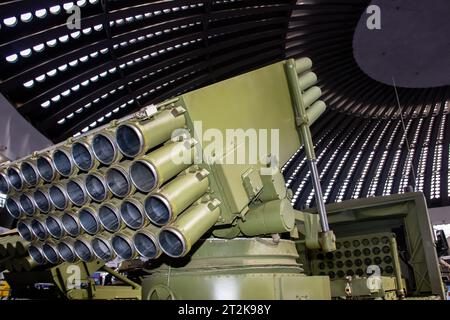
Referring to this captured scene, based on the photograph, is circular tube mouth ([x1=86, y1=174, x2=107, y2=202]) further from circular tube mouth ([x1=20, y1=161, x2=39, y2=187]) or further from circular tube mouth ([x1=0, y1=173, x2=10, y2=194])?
circular tube mouth ([x1=0, y1=173, x2=10, y2=194])

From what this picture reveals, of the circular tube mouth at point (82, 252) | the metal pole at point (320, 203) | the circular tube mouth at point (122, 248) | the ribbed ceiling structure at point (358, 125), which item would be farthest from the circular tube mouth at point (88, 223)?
the ribbed ceiling structure at point (358, 125)

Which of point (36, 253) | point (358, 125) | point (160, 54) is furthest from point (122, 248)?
point (358, 125)

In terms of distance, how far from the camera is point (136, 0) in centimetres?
1180

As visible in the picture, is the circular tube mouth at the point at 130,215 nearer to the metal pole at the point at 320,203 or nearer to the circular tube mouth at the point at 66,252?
the circular tube mouth at the point at 66,252

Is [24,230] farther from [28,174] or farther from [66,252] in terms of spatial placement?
[28,174]

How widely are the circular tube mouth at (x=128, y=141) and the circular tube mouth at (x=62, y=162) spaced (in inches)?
29.3

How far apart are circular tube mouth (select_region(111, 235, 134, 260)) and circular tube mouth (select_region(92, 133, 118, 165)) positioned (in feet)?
2.57

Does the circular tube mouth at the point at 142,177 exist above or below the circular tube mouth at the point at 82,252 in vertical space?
above

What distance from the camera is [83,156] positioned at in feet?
13.3

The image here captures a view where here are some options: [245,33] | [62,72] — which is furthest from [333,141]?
[62,72]

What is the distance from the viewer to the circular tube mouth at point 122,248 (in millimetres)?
3964

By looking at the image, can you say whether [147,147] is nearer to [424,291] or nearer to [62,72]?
[424,291]

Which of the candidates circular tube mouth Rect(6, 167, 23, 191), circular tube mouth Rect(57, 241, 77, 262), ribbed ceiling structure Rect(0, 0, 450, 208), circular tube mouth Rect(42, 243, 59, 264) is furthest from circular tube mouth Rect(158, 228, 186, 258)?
ribbed ceiling structure Rect(0, 0, 450, 208)
